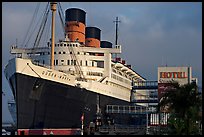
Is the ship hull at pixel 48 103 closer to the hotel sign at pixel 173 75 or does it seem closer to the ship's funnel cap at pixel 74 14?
the ship's funnel cap at pixel 74 14

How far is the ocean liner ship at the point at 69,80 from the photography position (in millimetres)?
38500

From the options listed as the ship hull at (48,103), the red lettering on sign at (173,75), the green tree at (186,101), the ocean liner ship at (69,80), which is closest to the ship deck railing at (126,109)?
the ocean liner ship at (69,80)

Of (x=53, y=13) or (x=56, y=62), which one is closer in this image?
(x=53, y=13)

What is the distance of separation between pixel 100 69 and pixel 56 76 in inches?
444

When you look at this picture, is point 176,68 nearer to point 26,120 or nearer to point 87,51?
point 87,51

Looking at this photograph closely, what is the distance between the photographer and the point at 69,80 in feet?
140

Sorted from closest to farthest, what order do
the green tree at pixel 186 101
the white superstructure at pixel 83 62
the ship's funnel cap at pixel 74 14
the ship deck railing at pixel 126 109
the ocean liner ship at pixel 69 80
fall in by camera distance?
1. the green tree at pixel 186 101
2. the ocean liner ship at pixel 69 80
3. the white superstructure at pixel 83 62
4. the ship deck railing at pixel 126 109
5. the ship's funnel cap at pixel 74 14

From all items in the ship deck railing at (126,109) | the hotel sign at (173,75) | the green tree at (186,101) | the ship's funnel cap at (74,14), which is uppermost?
the ship's funnel cap at (74,14)

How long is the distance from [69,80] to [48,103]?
4.24 metres

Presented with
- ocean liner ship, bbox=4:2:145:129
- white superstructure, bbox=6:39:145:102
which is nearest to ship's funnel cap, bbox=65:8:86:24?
ocean liner ship, bbox=4:2:145:129

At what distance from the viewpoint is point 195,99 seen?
2384 centimetres

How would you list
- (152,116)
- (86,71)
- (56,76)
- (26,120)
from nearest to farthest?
(26,120) < (56,76) < (152,116) < (86,71)

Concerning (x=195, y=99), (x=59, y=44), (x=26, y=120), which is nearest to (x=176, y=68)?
(x=59, y=44)

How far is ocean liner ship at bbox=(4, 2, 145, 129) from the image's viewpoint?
38.5 m
